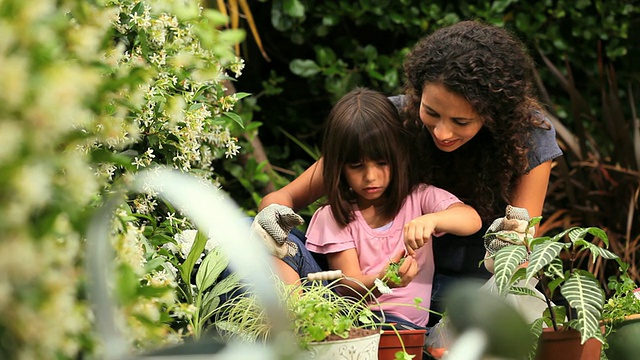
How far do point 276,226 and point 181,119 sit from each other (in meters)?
0.45

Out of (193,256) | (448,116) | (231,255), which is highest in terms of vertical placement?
(231,255)

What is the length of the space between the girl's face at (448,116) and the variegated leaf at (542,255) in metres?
0.68

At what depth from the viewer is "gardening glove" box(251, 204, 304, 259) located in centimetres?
227

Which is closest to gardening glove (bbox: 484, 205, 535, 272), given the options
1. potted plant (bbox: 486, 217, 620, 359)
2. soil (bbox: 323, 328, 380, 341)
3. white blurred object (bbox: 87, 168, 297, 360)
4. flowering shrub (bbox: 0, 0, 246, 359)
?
potted plant (bbox: 486, 217, 620, 359)

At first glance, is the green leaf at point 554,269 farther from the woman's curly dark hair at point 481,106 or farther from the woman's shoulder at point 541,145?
the woman's shoulder at point 541,145

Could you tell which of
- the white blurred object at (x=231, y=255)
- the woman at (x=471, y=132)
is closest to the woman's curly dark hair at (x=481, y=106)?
the woman at (x=471, y=132)

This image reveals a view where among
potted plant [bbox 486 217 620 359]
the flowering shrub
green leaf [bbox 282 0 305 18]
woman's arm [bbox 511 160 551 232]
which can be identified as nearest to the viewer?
the flowering shrub

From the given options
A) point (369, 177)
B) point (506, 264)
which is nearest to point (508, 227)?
point (506, 264)

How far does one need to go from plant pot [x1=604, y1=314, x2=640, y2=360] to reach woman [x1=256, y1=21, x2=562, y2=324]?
0.74m

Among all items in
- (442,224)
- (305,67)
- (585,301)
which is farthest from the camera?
(305,67)

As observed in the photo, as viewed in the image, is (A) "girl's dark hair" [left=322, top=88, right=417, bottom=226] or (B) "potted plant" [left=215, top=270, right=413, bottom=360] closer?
(B) "potted plant" [left=215, top=270, right=413, bottom=360]

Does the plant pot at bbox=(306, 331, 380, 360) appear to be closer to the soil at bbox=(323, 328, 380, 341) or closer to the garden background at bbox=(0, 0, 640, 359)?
the soil at bbox=(323, 328, 380, 341)

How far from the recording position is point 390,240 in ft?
8.25

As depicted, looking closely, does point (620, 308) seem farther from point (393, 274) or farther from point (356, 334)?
point (356, 334)
